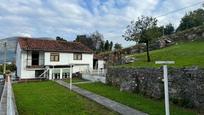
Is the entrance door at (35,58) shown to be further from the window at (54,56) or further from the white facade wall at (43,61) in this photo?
the window at (54,56)

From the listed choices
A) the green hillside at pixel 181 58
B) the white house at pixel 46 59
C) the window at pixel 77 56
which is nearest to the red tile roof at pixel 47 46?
the white house at pixel 46 59

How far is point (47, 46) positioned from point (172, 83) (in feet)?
100

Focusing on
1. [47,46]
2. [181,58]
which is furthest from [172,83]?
[47,46]

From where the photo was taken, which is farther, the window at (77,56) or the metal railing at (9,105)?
the window at (77,56)

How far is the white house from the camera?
39.9m

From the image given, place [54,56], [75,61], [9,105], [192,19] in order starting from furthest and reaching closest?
[192,19] < [75,61] < [54,56] < [9,105]

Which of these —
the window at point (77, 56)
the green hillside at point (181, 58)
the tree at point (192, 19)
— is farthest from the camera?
the tree at point (192, 19)

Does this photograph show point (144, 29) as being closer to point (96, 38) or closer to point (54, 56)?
point (54, 56)

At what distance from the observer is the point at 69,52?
44062mm

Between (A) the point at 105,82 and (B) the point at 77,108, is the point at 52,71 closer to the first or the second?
(A) the point at 105,82

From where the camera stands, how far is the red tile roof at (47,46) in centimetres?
4060

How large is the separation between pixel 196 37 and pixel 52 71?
2613 cm

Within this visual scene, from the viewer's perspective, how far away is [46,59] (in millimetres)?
41500

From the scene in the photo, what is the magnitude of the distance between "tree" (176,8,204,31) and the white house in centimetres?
3281
